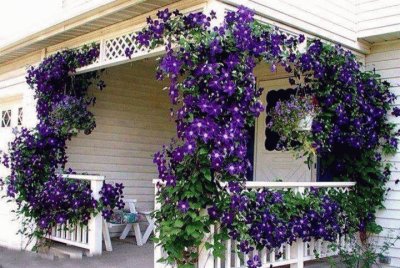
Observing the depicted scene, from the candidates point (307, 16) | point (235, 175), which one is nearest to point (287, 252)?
point (235, 175)

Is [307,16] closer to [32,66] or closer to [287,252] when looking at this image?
[287,252]

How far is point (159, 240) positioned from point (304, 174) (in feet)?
10.2

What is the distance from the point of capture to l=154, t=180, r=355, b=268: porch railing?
4336mm

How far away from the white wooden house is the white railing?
1.00 m

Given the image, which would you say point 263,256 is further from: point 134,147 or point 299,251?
point 134,147

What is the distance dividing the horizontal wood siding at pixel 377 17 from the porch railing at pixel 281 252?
6.62ft

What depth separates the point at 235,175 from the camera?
4.21 metres

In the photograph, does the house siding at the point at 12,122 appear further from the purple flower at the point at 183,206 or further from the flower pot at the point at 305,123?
the flower pot at the point at 305,123

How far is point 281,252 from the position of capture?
507 centimetres

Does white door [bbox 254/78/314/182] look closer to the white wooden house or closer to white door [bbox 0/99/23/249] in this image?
the white wooden house

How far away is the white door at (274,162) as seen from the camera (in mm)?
6812

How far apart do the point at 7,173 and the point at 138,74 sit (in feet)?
8.83

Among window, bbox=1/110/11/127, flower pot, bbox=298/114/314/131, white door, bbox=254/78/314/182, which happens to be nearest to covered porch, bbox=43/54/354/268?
white door, bbox=254/78/314/182

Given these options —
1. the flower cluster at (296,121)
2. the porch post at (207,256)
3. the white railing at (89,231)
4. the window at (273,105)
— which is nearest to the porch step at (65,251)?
the white railing at (89,231)
